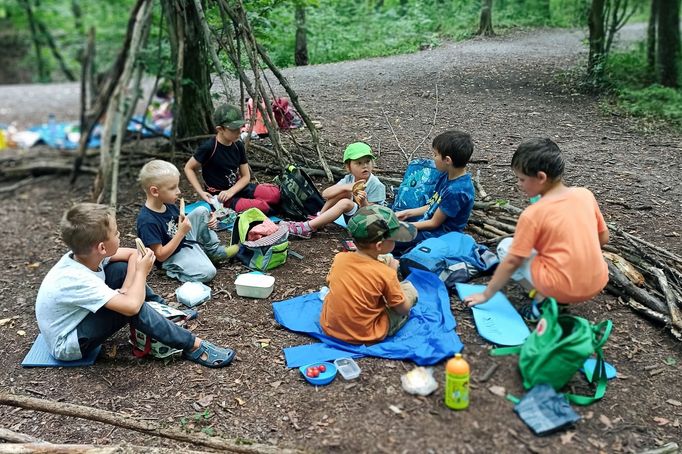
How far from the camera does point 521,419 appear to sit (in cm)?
277

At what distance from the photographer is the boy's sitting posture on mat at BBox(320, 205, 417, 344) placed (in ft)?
10.9

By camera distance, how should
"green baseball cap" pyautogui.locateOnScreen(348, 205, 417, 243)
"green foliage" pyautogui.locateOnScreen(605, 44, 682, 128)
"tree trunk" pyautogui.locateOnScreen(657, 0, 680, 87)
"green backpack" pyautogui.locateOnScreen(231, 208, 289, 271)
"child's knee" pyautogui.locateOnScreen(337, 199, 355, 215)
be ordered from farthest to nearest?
"tree trunk" pyautogui.locateOnScreen(657, 0, 680, 87), "green foliage" pyautogui.locateOnScreen(605, 44, 682, 128), "child's knee" pyautogui.locateOnScreen(337, 199, 355, 215), "green backpack" pyautogui.locateOnScreen(231, 208, 289, 271), "green baseball cap" pyautogui.locateOnScreen(348, 205, 417, 243)

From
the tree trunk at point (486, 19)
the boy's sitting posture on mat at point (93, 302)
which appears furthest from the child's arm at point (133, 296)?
the tree trunk at point (486, 19)

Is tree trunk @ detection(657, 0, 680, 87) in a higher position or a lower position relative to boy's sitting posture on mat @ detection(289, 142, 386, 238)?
higher

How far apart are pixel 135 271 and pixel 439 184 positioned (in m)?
2.43

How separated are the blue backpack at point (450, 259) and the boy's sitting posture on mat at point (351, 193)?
2.90 feet

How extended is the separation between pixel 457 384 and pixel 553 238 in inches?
39.3

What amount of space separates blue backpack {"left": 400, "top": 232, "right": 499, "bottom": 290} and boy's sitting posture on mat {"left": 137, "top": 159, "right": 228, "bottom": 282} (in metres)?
1.62

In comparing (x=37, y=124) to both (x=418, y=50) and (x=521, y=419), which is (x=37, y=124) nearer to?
(x=418, y=50)

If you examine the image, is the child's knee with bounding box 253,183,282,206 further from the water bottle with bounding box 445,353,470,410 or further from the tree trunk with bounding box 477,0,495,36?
the water bottle with bounding box 445,353,470,410

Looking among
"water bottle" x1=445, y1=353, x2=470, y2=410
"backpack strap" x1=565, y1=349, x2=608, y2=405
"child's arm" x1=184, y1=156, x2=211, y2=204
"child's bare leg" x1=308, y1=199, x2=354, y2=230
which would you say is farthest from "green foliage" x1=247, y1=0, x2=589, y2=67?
"water bottle" x1=445, y1=353, x2=470, y2=410

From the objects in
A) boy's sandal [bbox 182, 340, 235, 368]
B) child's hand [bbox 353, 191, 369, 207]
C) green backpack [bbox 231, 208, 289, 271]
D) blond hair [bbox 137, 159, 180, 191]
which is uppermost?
blond hair [bbox 137, 159, 180, 191]

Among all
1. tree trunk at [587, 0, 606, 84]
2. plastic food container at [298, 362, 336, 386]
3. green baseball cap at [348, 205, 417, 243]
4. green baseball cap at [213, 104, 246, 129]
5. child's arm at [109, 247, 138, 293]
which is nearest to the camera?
plastic food container at [298, 362, 336, 386]

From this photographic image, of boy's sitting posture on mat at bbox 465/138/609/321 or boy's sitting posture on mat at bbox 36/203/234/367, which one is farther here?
boy's sitting posture on mat at bbox 36/203/234/367
